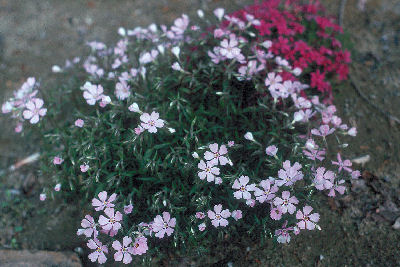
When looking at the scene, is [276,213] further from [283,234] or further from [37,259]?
[37,259]

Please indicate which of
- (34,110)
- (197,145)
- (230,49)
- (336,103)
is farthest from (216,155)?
(336,103)

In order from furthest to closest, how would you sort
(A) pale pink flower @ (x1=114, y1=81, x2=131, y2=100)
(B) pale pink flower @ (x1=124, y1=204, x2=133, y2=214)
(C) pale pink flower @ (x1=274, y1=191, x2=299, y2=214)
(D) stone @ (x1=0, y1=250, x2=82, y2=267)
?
1. (A) pale pink flower @ (x1=114, y1=81, x2=131, y2=100)
2. (D) stone @ (x1=0, y1=250, x2=82, y2=267)
3. (B) pale pink flower @ (x1=124, y1=204, x2=133, y2=214)
4. (C) pale pink flower @ (x1=274, y1=191, x2=299, y2=214)

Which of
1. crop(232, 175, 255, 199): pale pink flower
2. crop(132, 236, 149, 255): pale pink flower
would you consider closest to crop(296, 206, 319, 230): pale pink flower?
crop(232, 175, 255, 199): pale pink flower

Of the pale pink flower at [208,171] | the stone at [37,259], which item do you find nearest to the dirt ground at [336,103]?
the stone at [37,259]

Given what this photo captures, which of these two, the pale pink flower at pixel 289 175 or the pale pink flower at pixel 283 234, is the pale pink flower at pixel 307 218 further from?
the pale pink flower at pixel 289 175

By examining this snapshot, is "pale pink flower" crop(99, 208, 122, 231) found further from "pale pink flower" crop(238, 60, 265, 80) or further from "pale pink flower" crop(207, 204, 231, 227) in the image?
"pale pink flower" crop(238, 60, 265, 80)

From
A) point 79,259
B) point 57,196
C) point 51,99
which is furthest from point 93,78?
point 79,259
